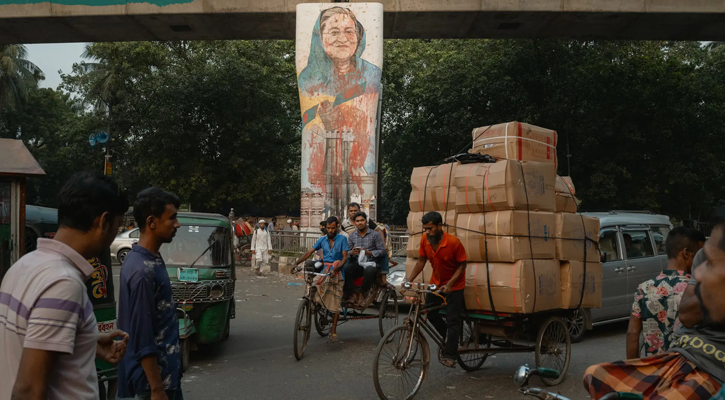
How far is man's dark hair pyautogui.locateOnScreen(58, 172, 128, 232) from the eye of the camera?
2.07 m

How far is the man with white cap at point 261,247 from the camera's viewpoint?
18422 millimetres

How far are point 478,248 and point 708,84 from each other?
2171 centimetres

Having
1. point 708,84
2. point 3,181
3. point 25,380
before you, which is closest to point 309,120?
point 3,181

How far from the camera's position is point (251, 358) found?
24.8ft

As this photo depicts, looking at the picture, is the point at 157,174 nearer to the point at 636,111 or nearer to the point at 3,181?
the point at 636,111

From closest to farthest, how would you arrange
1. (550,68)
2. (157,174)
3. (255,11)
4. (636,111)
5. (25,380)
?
(25,380)
(255,11)
(636,111)
(550,68)
(157,174)

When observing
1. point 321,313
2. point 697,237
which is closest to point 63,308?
point 697,237

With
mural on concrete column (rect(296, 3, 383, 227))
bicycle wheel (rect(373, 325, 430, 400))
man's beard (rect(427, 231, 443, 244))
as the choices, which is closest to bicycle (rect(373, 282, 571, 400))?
bicycle wheel (rect(373, 325, 430, 400))

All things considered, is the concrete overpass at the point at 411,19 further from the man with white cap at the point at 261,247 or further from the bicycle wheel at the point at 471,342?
the bicycle wheel at the point at 471,342

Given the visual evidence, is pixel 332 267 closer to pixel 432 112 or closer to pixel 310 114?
pixel 310 114

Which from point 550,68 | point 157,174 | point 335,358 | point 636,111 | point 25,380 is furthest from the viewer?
point 157,174

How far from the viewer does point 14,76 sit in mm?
41250

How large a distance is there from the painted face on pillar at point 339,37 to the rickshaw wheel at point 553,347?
1400 cm

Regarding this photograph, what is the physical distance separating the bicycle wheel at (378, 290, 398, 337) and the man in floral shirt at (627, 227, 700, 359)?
4.91 meters
